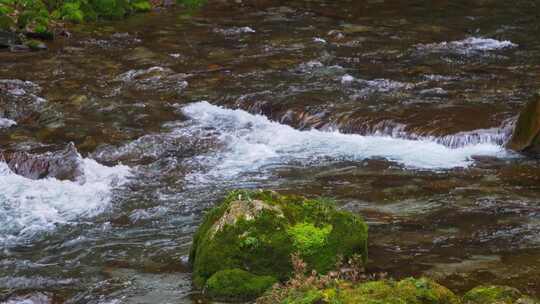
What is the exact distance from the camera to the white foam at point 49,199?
992 cm

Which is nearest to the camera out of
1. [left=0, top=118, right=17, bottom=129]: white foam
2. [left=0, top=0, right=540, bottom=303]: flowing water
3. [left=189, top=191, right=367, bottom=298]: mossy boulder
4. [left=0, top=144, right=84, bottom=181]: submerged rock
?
[left=189, top=191, right=367, bottom=298]: mossy boulder

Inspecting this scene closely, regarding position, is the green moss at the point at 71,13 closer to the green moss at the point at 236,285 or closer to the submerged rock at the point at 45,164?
the submerged rock at the point at 45,164

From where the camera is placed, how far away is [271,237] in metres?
7.56

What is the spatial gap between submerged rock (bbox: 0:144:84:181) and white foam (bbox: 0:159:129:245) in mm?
120

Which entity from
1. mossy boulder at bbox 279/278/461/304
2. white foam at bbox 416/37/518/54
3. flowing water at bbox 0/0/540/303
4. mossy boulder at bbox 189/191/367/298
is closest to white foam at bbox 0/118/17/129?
flowing water at bbox 0/0/540/303

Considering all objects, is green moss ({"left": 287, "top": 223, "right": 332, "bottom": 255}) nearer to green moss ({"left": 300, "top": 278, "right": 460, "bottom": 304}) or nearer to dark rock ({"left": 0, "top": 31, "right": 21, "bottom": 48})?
green moss ({"left": 300, "top": 278, "right": 460, "bottom": 304})

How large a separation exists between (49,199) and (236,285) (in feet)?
14.9

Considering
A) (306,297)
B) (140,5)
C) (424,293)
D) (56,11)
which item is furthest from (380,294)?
(140,5)

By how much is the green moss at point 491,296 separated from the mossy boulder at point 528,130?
5.98 meters

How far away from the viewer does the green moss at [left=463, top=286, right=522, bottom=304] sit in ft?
20.1

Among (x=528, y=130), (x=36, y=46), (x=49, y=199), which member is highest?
(x=528, y=130)

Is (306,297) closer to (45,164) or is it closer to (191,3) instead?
(45,164)

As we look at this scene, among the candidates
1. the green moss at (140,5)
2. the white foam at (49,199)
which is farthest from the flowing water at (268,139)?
the green moss at (140,5)

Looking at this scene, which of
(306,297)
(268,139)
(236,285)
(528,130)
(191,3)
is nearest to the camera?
(306,297)
